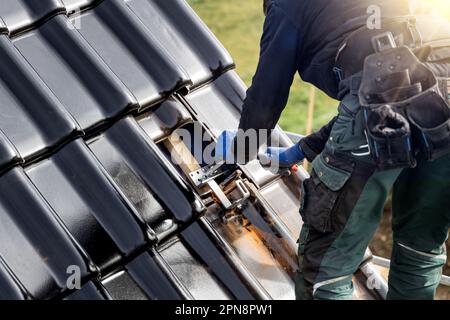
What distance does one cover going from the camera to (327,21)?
3.51 metres

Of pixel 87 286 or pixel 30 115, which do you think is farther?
pixel 30 115

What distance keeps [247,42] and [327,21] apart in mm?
8350

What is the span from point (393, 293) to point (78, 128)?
1678 millimetres

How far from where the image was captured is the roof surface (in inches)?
123

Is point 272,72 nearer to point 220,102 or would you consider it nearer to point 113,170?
point 220,102

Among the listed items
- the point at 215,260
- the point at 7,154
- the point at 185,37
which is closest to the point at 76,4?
→ the point at 185,37

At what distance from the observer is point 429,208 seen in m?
3.64

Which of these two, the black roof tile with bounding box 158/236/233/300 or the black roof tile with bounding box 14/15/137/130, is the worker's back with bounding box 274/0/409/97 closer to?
the black roof tile with bounding box 14/15/137/130

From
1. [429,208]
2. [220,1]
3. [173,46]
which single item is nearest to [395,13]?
[429,208]

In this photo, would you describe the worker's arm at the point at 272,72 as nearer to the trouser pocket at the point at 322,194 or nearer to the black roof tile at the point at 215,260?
the trouser pocket at the point at 322,194

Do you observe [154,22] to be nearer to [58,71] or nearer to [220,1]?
[58,71]

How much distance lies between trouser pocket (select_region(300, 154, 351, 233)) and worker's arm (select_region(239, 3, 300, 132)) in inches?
16.7

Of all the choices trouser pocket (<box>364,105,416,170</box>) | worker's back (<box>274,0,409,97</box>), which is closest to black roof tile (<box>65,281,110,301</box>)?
trouser pocket (<box>364,105,416,170</box>)

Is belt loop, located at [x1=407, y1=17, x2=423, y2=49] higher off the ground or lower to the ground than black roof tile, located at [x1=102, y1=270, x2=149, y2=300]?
higher
